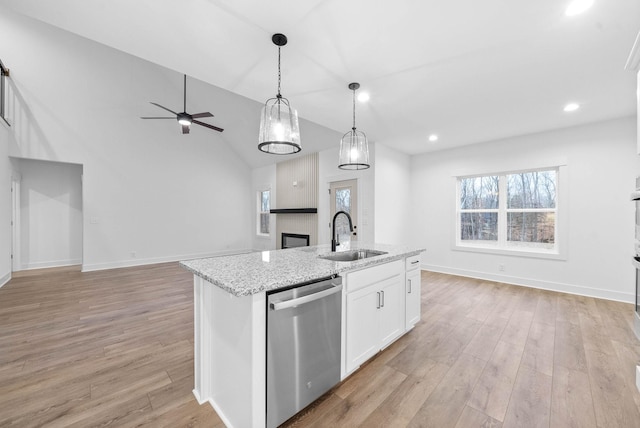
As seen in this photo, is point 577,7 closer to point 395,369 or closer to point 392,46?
point 392,46

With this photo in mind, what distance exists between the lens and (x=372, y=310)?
2.03 meters

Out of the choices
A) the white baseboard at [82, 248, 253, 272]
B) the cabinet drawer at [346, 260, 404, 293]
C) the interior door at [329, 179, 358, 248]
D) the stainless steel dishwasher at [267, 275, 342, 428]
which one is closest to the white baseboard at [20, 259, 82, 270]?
the white baseboard at [82, 248, 253, 272]

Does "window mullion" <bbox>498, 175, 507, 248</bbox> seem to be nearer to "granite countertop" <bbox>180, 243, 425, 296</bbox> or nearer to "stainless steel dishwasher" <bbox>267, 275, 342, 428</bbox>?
"granite countertop" <bbox>180, 243, 425, 296</bbox>

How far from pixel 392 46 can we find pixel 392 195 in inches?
129

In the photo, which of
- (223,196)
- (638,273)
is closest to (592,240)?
(638,273)

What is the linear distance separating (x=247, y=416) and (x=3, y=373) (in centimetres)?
206

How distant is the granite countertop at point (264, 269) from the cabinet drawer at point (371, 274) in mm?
52

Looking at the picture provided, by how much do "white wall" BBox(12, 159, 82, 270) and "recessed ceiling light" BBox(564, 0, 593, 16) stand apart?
312 inches

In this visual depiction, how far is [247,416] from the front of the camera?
1317 millimetres

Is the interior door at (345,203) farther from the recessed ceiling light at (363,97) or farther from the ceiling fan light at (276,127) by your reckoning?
the ceiling fan light at (276,127)

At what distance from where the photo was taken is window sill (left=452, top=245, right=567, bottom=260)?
4008 millimetres

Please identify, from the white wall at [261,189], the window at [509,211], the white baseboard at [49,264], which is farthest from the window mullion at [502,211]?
the white baseboard at [49,264]

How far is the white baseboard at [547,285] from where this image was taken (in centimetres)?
353

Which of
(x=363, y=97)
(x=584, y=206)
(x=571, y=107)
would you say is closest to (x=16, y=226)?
(x=363, y=97)
